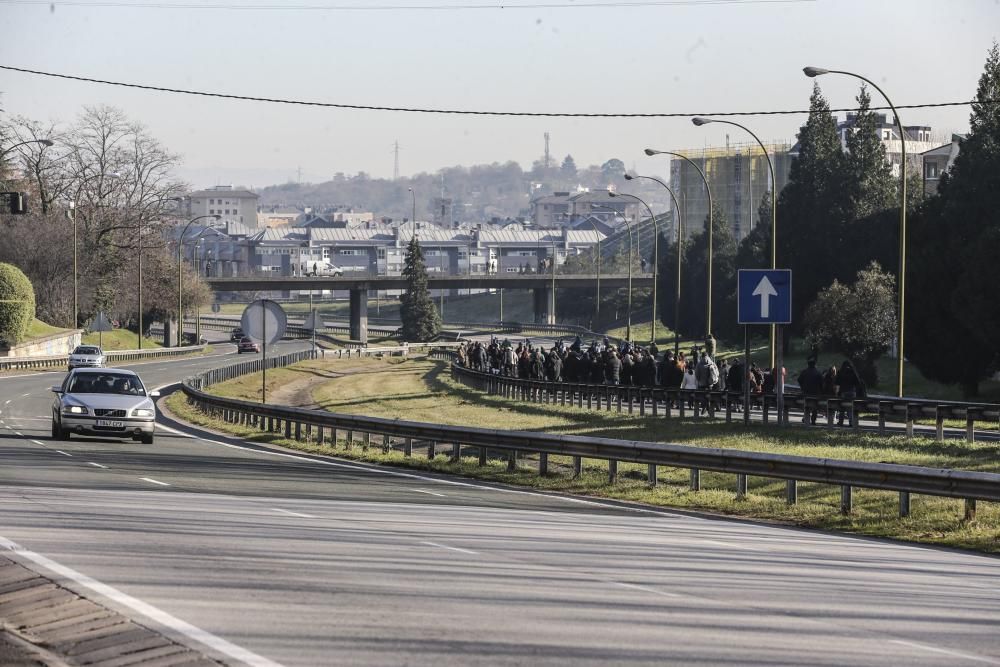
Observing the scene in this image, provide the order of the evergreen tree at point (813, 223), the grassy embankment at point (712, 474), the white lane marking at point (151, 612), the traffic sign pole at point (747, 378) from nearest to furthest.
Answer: the white lane marking at point (151, 612), the grassy embankment at point (712, 474), the traffic sign pole at point (747, 378), the evergreen tree at point (813, 223)

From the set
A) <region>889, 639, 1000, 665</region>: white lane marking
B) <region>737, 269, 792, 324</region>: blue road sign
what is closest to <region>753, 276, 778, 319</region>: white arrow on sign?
<region>737, 269, 792, 324</region>: blue road sign

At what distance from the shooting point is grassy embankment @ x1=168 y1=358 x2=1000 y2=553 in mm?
18511

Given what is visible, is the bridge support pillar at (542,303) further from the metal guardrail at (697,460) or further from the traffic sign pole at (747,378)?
the metal guardrail at (697,460)

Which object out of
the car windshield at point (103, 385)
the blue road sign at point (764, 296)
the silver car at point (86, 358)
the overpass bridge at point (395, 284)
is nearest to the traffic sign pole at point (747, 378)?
the blue road sign at point (764, 296)

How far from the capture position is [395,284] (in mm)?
164375

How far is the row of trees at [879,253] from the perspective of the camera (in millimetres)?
60938

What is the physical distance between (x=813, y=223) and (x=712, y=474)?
220ft

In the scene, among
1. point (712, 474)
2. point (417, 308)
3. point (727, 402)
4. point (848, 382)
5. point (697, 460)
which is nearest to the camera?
point (697, 460)

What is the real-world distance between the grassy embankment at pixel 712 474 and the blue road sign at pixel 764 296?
2.73 metres

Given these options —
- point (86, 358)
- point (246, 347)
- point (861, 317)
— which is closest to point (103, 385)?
point (86, 358)

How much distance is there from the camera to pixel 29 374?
241 feet

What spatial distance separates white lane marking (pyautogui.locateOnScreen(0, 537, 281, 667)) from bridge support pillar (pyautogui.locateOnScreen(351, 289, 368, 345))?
13688 cm

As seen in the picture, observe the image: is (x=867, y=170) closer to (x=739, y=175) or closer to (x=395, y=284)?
(x=395, y=284)

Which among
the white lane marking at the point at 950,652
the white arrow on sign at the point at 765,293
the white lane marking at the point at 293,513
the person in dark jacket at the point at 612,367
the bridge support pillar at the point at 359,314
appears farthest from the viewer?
the bridge support pillar at the point at 359,314
